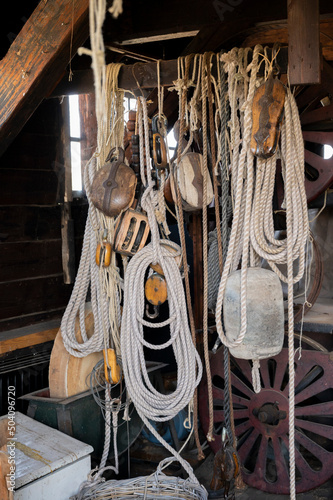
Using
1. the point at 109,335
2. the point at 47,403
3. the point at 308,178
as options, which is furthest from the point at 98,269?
the point at 308,178

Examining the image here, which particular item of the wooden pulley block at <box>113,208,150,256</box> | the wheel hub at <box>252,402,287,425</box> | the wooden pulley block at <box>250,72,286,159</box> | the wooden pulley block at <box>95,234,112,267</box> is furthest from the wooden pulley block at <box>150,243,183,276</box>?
the wheel hub at <box>252,402,287,425</box>

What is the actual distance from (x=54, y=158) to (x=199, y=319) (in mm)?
1696

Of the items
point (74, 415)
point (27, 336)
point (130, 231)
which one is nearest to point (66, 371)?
point (74, 415)

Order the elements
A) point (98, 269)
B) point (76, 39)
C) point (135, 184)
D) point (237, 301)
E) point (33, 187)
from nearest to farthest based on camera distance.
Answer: point (237, 301)
point (76, 39)
point (135, 184)
point (98, 269)
point (33, 187)

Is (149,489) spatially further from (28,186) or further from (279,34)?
(279,34)

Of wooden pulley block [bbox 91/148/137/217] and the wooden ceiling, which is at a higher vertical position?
the wooden ceiling

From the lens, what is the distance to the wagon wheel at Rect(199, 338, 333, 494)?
3.20 metres

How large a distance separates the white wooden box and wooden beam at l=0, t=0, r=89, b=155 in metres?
1.61

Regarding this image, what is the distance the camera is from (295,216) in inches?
84.9

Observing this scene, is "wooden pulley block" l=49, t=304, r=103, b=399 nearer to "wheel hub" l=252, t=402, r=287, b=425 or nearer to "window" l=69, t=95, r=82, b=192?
"wheel hub" l=252, t=402, r=287, b=425

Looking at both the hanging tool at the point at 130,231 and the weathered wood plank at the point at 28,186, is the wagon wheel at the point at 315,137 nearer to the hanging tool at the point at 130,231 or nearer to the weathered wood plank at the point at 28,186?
the hanging tool at the point at 130,231

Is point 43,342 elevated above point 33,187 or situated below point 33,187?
below

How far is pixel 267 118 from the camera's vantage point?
6.86 feet

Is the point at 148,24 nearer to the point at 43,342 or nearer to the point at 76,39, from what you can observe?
the point at 76,39
